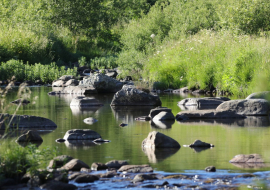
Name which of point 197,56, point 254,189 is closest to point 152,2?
point 197,56

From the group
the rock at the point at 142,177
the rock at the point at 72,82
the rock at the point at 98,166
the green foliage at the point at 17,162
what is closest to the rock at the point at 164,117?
the rock at the point at 98,166

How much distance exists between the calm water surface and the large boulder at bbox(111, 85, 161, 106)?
4.82 feet

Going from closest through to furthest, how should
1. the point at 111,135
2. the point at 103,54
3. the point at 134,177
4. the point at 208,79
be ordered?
the point at 134,177 < the point at 111,135 < the point at 208,79 < the point at 103,54

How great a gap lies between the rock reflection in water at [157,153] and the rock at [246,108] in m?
5.58

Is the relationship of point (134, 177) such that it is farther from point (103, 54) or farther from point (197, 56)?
point (103, 54)

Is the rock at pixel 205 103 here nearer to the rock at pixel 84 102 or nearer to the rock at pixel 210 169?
the rock at pixel 84 102

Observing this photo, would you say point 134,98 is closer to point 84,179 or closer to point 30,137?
point 30,137

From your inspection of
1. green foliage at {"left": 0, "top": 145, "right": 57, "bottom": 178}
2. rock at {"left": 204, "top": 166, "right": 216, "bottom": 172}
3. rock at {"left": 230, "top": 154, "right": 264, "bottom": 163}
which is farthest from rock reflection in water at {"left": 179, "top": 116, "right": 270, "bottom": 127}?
green foliage at {"left": 0, "top": 145, "right": 57, "bottom": 178}

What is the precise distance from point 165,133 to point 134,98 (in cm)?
655

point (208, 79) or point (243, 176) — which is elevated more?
point (208, 79)

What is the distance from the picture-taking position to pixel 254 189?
5.79 metres

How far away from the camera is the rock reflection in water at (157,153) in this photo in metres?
7.64

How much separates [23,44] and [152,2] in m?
36.6

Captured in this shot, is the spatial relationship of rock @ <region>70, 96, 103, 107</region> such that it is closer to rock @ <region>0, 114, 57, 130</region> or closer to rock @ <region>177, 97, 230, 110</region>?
rock @ <region>177, 97, 230, 110</region>
